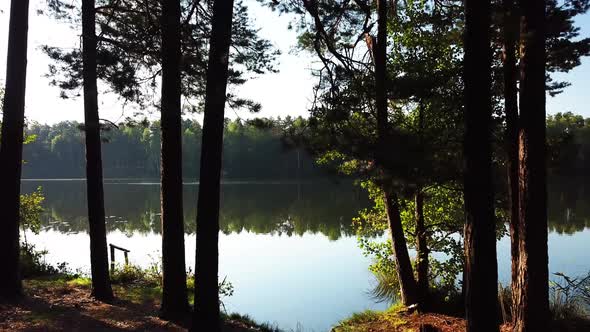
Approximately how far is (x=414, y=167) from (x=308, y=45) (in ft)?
8.54

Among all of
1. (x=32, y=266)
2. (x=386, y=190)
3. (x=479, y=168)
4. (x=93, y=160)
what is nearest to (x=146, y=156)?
(x=32, y=266)

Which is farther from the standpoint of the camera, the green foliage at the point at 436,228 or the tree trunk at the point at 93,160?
the green foliage at the point at 436,228

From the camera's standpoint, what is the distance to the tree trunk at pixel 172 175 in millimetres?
6336

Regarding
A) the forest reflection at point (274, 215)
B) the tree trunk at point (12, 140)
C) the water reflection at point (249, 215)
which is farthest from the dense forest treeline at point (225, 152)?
the water reflection at point (249, 215)

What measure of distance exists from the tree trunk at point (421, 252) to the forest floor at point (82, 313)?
10.3ft

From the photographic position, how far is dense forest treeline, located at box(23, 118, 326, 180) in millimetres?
68000

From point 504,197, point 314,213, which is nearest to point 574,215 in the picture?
point 314,213

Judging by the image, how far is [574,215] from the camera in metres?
22.9

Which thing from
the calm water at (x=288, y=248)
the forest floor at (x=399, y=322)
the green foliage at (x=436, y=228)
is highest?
the green foliage at (x=436, y=228)

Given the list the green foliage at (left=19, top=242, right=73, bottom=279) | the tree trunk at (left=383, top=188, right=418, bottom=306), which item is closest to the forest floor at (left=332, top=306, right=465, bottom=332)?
the tree trunk at (left=383, top=188, right=418, bottom=306)

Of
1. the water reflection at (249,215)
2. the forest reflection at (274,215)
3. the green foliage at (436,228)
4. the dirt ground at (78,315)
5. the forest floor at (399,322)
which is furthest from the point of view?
the water reflection at (249,215)

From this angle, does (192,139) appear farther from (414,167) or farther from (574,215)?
(414,167)

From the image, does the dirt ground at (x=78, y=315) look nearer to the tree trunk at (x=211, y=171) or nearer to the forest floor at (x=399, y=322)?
the tree trunk at (x=211, y=171)

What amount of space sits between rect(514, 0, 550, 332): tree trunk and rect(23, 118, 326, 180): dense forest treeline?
52.4m
